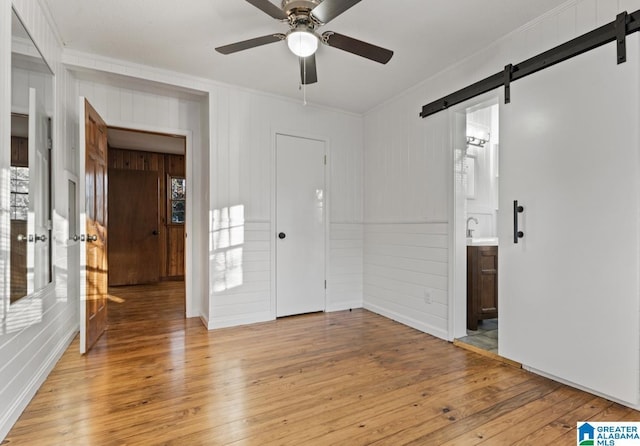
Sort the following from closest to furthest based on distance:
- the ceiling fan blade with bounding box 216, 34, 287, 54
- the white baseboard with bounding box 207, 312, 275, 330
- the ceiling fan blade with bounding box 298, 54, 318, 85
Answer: the ceiling fan blade with bounding box 216, 34, 287, 54, the ceiling fan blade with bounding box 298, 54, 318, 85, the white baseboard with bounding box 207, 312, 275, 330

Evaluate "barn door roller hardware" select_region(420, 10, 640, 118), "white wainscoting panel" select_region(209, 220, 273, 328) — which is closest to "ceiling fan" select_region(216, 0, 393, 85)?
"barn door roller hardware" select_region(420, 10, 640, 118)

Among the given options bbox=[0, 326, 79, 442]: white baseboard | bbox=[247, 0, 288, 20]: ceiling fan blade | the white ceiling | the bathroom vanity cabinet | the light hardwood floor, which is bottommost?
the light hardwood floor

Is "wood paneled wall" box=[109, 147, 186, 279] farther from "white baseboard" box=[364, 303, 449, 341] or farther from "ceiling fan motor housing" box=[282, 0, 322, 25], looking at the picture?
"ceiling fan motor housing" box=[282, 0, 322, 25]

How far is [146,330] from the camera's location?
344cm

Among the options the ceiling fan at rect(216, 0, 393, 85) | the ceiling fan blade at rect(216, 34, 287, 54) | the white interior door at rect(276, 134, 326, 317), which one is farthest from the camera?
the white interior door at rect(276, 134, 326, 317)

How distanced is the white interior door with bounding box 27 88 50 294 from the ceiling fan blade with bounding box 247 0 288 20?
1618mm

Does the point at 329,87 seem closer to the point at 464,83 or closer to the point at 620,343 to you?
the point at 464,83

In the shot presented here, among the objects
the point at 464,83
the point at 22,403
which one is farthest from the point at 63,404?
the point at 464,83

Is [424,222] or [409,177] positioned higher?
[409,177]

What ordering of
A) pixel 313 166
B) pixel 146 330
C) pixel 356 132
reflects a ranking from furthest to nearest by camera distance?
1. pixel 356 132
2. pixel 313 166
3. pixel 146 330

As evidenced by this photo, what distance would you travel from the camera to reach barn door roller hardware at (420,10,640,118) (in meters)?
1.99

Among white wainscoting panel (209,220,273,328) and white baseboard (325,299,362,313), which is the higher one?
white wainscoting panel (209,220,273,328)

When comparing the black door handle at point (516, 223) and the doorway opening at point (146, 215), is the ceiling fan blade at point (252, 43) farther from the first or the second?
the doorway opening at point (146, 215)

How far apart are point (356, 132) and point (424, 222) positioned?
5.54ft
